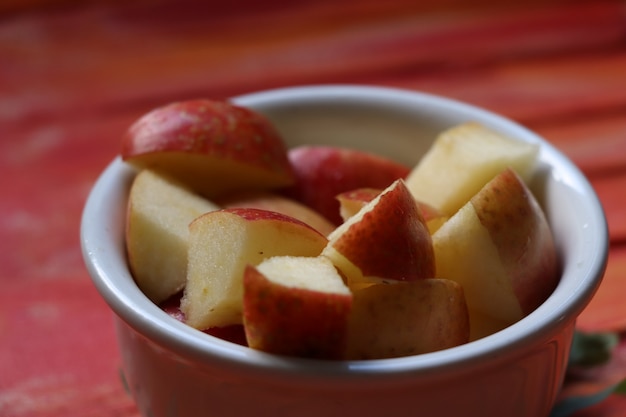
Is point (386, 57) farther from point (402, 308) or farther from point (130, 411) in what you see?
point (402, 308)

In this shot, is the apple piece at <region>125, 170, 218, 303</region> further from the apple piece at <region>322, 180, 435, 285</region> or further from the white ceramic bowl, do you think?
the apple piece at <region>322, 180, 435, 285</region>

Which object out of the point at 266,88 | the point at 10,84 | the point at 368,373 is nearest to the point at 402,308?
the point at 368,373

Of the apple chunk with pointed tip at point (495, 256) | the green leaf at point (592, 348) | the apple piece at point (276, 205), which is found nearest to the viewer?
the apple chunk with pointed tip at point (495, 256)

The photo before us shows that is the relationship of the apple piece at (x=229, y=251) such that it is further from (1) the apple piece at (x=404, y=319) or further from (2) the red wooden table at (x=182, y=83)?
(2) the red wooden table at (x=182, y=83)

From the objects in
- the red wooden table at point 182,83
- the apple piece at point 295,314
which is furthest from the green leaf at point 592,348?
the apple piece at point 295,314

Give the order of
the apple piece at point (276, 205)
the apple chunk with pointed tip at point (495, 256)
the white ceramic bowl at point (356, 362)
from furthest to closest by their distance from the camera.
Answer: the apple piece at point (276, 205) < the apple chunk with pointed tip at point (495, 256) < the white ceramic bowl at point (356, 362)

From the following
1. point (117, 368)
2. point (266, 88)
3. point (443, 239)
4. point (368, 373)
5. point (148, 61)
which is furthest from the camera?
point (148, 61)

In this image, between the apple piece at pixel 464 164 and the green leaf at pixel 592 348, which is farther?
the green leaf at pixel 592 348
